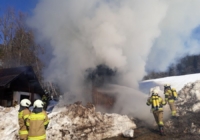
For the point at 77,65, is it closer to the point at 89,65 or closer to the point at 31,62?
the point at 89,65

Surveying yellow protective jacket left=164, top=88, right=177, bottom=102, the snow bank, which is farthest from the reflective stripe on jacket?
yellow protective jacket left=164, top=88, right=177, bottom=102

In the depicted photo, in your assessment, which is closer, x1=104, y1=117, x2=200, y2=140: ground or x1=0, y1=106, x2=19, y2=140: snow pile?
x1=104, y1=117, x2=200, y2=140: ground

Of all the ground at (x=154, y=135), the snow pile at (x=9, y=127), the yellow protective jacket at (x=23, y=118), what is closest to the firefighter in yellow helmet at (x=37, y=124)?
the yellow protective jacket at (x=23, y=118)

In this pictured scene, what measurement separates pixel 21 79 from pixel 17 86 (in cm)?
76

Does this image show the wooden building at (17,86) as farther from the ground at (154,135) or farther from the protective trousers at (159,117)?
the protective trousers at (159,117)

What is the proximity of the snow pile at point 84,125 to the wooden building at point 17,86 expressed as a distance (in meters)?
6.02

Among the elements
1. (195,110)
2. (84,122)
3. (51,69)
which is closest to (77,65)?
(51,69)

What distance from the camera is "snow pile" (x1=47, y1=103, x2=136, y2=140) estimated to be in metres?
8.38

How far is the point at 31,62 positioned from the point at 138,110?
779 inches

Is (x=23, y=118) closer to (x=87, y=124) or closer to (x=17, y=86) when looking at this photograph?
(x=87, y=124)

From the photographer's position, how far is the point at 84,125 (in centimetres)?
902

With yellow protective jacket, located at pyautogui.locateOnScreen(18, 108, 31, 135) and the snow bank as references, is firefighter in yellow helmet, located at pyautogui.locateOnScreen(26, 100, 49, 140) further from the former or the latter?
the snow bank

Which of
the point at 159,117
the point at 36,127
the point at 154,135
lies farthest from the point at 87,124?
the point at 36,127

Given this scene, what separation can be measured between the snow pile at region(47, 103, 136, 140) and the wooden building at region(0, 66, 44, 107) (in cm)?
602
